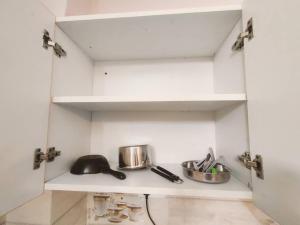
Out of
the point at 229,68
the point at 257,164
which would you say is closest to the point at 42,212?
the point at 257,164

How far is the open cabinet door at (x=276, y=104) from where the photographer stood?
299mm

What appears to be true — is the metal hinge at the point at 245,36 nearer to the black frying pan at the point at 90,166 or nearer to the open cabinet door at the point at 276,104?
the open cabinet door at the point at 276,104

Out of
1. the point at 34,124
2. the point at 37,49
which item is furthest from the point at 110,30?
the point at 34,124

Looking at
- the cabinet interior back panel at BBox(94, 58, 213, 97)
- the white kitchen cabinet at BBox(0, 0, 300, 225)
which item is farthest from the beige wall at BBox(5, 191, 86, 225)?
the cabinet interior back panel at BBox(94, 58, 213, 97)

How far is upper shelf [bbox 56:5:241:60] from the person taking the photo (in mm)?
537

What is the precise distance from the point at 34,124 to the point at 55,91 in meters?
0.15

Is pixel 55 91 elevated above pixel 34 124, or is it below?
above

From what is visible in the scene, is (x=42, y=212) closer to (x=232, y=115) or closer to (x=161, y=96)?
(x=161, y=96)

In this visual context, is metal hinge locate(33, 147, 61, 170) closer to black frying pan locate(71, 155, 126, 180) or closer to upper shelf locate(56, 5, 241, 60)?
black frying pan locate(71, 155, 126, 180)

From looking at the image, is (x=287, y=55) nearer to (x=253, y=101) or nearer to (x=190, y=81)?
(x=253, y=101)

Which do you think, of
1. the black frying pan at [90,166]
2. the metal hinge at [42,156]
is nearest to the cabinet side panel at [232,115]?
the black frying pan at [90,166]

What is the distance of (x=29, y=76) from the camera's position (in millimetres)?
453

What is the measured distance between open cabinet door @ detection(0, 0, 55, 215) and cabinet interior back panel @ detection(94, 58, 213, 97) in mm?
374

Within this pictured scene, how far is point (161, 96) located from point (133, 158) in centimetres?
32
